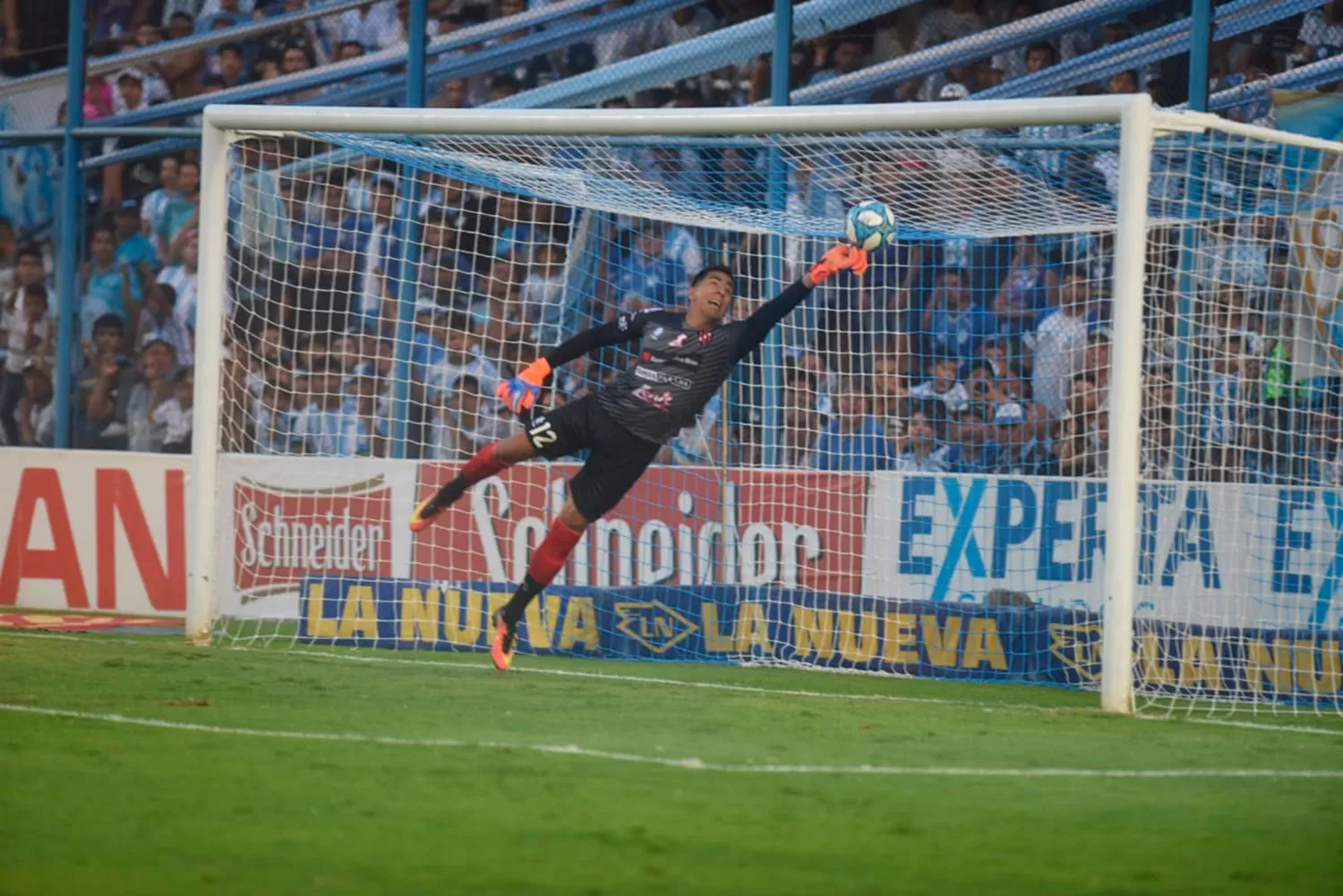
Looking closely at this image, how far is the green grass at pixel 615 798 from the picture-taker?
4.68 metres

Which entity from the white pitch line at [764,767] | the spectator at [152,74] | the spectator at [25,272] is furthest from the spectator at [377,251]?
the white pitch line at [764,767]

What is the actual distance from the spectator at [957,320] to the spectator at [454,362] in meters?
3.25

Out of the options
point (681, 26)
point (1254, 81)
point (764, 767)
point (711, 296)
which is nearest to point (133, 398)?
point (681, 26)

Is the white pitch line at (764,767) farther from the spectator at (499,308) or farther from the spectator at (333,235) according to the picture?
the spectator at (333,235)

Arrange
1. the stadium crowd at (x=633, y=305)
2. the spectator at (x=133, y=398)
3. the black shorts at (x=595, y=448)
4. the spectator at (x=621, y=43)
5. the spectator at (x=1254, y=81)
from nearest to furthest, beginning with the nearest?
the black shorts at (x=595, y=448)
the stadium crowd at (x=633, y=305)
the spectator at (x=1254, y=81)
the spectator at (x=621, y=43)
the spectator at (x=133, y=398)

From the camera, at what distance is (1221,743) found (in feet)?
24.4

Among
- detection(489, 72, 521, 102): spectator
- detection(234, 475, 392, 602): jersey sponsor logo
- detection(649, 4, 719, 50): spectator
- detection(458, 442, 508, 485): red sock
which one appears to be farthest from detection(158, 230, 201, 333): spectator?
detection(458, 442, 508, 485): red sock

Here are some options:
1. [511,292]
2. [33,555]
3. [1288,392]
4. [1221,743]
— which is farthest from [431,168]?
[1221,743]

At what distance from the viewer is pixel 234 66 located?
1565 cm

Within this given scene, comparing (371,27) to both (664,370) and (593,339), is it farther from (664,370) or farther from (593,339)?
(664,370)

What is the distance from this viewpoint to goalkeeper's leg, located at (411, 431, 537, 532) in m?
9.98

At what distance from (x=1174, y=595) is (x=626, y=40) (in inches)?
254

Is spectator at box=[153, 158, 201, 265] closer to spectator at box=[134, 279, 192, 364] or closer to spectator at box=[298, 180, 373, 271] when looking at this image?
spectator at box=[134, 279, 192, 364]

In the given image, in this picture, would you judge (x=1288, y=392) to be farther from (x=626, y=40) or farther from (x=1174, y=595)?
(x=626, y=40)
